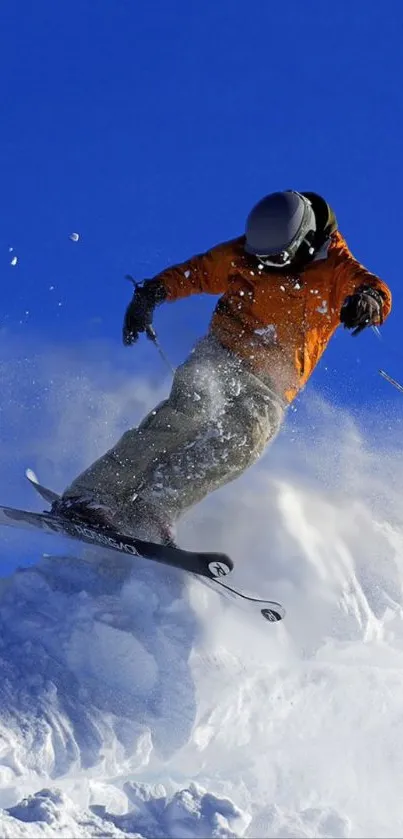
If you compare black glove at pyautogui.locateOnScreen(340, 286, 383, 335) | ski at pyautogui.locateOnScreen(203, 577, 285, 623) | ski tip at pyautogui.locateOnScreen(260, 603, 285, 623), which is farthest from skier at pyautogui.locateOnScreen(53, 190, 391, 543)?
ski tip at pyautogui.locateOnScreen(260, 603, 285, 623)

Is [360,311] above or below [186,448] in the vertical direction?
above

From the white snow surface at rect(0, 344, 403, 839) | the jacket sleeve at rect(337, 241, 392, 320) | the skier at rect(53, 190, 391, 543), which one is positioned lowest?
the white snow surface at rect(0, 344, 403, 839)

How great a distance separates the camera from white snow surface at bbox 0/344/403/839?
436 centimetres

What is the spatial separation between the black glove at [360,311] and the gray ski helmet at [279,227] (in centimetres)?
71

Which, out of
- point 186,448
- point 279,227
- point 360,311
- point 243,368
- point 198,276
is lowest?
point 186,448

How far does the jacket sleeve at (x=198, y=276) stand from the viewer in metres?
7.19

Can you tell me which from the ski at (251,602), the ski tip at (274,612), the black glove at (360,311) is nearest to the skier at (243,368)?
the black glove at (360,311)

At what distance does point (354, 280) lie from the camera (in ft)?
21.1

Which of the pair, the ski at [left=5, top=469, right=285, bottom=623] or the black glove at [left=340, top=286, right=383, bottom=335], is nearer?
the ski at [left=5, top=469, right=285, bottom=623]

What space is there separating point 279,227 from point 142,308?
1451 mm

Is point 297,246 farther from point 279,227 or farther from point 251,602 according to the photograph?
point 251,602

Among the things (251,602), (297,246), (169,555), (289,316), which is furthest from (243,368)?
(251,602)

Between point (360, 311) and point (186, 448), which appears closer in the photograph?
point (360, 311)

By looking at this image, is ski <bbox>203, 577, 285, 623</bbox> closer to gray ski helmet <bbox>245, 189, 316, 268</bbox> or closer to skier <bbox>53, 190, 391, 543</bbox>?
skier <bbox>53, 190, 391, 543</bbox>
